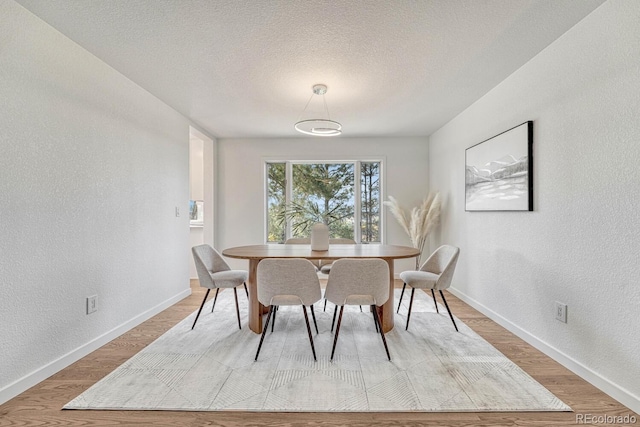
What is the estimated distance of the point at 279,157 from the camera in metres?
5.13

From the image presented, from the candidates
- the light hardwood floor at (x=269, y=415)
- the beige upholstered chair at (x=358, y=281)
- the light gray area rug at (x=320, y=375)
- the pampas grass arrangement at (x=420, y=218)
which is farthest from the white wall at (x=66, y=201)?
the pampas grass arrangement at (x=420, y=218)

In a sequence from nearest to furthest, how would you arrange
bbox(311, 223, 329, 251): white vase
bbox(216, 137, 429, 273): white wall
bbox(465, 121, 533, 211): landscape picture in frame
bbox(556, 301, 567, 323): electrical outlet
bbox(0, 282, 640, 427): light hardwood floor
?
bbox(0, 282, 640, 427): light hardwood floor → bbox(556, 301, 567, 323): electrical outlet → bbox(465, 121, 533, 211): landscape picture in frame → bbox(311, 223, 329, 251): white vase → bbox(216, 137, 429, 273): white wall

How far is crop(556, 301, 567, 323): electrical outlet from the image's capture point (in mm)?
2149

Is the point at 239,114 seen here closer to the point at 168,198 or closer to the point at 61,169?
the point at 168,198

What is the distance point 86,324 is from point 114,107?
1.75m

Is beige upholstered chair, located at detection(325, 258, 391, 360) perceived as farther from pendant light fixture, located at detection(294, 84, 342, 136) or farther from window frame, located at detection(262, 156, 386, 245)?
window frame, located at detection(262, 156, 386, 245)

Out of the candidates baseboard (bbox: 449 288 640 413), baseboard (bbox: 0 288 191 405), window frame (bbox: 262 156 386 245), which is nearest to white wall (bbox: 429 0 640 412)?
baseboard (bbox: 449 288 640 413)

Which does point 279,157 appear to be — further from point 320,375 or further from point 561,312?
point 561,312

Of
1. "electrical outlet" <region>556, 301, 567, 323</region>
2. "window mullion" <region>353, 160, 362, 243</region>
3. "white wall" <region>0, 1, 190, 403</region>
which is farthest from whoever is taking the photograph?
"window mullion" <region>353, 160, 362, 243</region>

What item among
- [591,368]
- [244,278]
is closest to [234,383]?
[244,278]

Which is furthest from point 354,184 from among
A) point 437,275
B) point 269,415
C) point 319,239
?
point 269,415

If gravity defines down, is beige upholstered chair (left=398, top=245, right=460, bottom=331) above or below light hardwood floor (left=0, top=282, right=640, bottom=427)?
above

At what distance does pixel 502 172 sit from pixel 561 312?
1.26m

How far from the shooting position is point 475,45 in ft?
7.47
